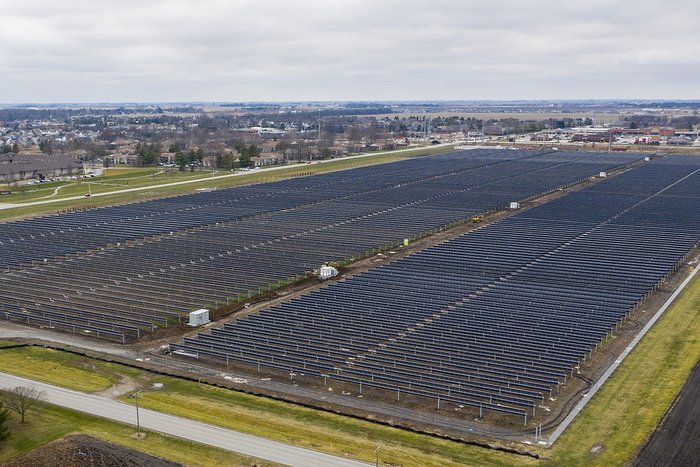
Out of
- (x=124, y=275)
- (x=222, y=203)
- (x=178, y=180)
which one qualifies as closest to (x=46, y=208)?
(x=222, y=203)

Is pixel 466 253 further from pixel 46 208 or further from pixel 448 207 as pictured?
pixel 46 208

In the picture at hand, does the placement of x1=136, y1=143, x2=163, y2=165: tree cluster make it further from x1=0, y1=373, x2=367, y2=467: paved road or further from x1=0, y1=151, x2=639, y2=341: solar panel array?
x1=0, y1=373, x2=367, y2=467: paved road

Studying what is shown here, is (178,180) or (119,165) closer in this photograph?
(178,180)

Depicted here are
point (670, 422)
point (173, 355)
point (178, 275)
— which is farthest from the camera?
point (178, 275)

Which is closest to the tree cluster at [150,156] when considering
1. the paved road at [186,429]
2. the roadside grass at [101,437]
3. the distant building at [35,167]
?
the distant building at [35,167]

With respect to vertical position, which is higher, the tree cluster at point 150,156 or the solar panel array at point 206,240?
the tree cluster at point 150,156

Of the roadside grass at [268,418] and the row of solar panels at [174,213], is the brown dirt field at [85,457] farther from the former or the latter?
the row of solar panels at [174,213]

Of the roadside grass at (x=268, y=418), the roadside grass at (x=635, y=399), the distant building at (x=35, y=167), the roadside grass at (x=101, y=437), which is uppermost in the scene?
the distant building at (x=35, y=167)

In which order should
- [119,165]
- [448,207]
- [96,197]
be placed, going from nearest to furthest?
[448,207]
[96,197]
[119,165]

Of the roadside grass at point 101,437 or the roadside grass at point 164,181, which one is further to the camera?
the roadside grass at point 164,181
